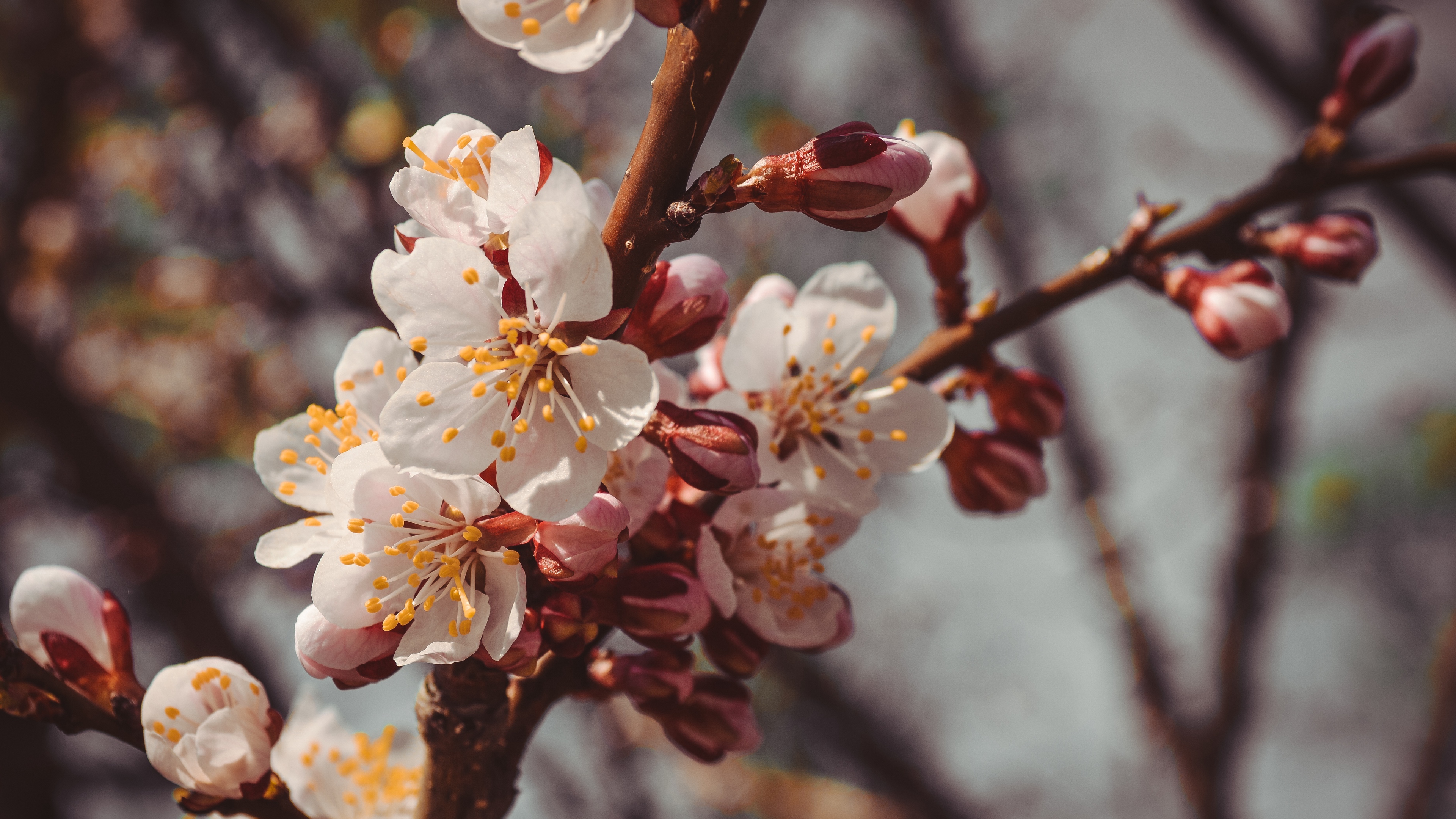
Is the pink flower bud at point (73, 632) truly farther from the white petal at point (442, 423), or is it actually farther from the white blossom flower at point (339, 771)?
the white petal at point (442, 423)

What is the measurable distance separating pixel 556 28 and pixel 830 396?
40cm

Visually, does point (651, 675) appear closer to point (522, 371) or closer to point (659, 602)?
point (659, 602)

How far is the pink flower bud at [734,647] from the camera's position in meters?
0.74

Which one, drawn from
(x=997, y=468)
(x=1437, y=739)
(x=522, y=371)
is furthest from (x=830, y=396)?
(x=1437, y=739)

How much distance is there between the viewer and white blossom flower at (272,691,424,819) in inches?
34.7

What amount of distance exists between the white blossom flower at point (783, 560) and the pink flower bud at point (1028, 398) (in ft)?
0.69

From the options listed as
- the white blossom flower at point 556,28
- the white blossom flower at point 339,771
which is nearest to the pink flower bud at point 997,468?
the white blossom flower at point 556,28

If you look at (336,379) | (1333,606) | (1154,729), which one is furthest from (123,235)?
(1333,606)

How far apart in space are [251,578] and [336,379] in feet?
7.68

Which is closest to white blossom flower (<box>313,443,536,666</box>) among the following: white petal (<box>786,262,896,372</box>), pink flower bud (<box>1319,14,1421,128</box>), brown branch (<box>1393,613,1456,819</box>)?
white petal (<box>786,262,896,372</box>)

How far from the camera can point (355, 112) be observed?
2.70 metres

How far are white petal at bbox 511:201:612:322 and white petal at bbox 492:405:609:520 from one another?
8 centimetres

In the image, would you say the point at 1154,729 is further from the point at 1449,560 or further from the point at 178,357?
the point at 178,357

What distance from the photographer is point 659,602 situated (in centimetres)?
64
